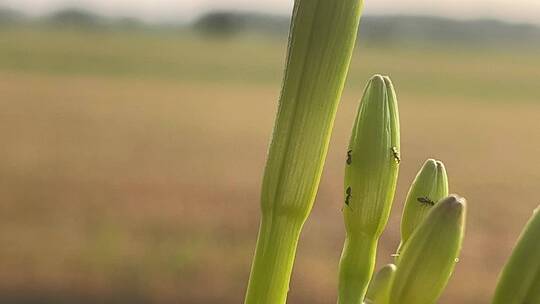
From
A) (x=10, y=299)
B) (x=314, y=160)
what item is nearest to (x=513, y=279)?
(x=314, y=160)

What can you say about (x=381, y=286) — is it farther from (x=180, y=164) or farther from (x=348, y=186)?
(x=180, y=164)

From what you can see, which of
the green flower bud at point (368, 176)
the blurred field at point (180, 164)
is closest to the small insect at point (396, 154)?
the green flower bud at point (368, 176)

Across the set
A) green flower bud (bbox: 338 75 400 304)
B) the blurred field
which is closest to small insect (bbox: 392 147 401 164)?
green flower bud (bbox: 338 75 400 304)

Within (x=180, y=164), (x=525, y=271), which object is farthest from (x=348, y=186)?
(x=180, y=164)

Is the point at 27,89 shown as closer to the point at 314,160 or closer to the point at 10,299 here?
the point at 10,299

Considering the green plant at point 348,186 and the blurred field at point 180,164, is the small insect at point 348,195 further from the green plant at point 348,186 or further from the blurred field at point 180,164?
the blurred field at point 180,164

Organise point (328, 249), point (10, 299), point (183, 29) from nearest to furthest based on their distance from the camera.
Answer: point (10, 299), point (328, 249), point (183, 29)

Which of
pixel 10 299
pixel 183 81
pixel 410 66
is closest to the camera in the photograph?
pixel 10 299
